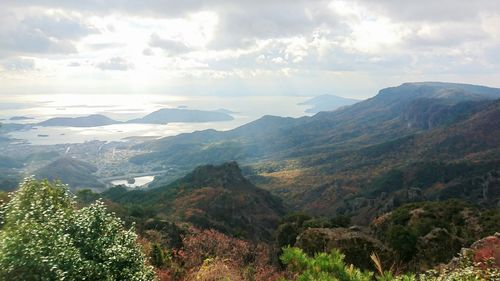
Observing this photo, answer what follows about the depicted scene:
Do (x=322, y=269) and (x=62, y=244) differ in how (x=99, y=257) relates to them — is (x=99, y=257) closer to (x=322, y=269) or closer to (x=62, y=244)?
(x=62, y=244)

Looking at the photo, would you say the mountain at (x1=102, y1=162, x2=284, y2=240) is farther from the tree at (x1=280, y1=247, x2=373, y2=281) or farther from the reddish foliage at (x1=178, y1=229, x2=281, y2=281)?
the tree at (x1=280, y1=247, x2=373, y2=281)

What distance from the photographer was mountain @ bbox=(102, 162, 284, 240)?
80125 millimetres

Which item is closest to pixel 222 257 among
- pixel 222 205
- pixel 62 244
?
pixel 62 244

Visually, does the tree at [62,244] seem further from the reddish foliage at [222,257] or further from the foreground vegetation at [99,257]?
the reddish foliage at [222,257]

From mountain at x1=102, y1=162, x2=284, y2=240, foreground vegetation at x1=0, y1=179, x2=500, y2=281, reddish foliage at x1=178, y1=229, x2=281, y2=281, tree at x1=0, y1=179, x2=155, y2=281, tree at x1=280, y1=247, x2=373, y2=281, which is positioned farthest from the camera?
mountain at x1=102, y1=162, x2=284, y2=240

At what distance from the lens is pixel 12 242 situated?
15.6 m

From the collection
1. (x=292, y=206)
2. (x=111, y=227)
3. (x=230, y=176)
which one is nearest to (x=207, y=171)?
(x=230, y=176)

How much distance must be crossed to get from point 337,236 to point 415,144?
163617mm

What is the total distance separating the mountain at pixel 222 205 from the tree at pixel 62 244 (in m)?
51.4

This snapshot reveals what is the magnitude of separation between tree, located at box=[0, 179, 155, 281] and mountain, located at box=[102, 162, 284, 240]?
169ft

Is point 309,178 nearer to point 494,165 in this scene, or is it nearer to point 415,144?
point 415,144

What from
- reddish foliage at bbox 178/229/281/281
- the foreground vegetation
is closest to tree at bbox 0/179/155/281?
the foreground vegetation

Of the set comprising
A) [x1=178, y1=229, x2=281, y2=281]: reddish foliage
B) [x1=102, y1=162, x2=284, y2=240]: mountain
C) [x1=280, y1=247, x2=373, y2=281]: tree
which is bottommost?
[x1=102, y1=162, x2=284, y2=240]: mountain

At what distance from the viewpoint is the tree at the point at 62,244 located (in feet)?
50.3
